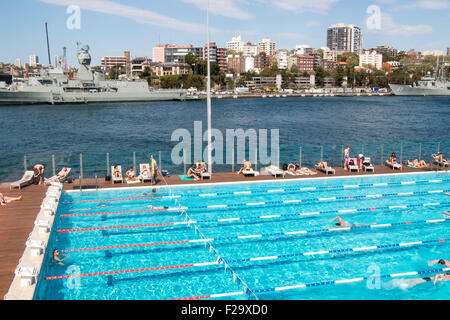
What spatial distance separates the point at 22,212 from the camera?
12.5 meters

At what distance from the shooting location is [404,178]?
1891 centimetres

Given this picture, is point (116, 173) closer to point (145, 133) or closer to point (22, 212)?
point (22, 212)

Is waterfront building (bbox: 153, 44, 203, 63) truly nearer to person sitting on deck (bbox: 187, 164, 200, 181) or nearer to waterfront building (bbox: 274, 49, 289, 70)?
waterfront building (bbox: 274, 49, 289, 70)

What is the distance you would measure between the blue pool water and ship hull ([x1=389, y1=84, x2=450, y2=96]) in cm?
13212

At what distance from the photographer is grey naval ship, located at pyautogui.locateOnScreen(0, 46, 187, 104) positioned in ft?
→ 280

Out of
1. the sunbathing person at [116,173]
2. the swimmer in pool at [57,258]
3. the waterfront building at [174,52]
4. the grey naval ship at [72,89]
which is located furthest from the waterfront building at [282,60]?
the swimmer in pool at [57,258]

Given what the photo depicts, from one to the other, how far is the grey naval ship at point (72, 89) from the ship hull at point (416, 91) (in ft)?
297

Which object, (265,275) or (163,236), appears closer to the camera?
(265,275)

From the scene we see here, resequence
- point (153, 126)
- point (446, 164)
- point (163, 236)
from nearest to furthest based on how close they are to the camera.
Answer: point (163, 236) < point (446, 164) < point (153, 126)

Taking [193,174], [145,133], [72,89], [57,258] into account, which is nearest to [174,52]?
[72,89]
